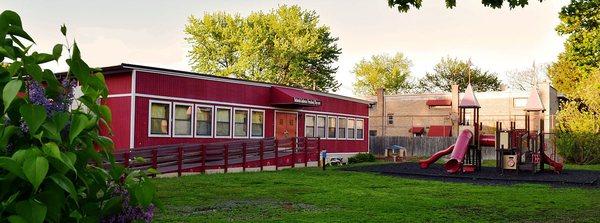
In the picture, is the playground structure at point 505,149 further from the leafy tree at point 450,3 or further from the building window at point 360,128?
the leafy tree at point 450,3

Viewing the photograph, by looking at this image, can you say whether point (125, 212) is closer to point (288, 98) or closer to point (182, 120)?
point (182, 120)

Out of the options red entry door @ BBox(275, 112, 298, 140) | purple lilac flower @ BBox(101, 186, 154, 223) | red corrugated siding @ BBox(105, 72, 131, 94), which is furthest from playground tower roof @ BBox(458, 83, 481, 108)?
purple lilac flower @ BBox(101, 186, 154, 223)

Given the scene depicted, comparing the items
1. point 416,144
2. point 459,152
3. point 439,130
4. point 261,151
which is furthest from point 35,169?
point 439,130

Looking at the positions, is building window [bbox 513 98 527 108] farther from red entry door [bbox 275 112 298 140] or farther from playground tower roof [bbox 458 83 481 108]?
red entry door [bbox 275 112 298 140]

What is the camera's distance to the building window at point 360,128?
103ft

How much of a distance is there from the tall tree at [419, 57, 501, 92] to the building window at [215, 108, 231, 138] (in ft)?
185

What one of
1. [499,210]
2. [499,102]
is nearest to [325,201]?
[499,210]

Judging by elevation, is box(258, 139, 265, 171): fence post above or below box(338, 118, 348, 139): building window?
below

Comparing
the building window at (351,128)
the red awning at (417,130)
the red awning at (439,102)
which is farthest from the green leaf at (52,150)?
the red awning at (439,102)

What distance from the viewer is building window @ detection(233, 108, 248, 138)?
22614mm

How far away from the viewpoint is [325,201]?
10797mm

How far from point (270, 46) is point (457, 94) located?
1783 centimetres

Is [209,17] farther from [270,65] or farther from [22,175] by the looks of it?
[22,175]

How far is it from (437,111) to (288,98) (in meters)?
29.7
